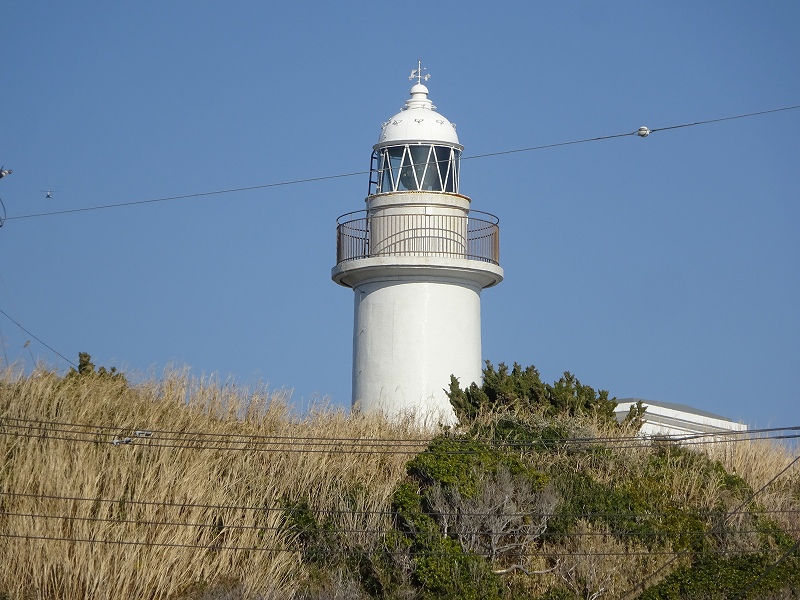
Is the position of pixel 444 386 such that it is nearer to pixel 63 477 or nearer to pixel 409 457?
pixel 409 457

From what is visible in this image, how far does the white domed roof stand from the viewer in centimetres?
2192

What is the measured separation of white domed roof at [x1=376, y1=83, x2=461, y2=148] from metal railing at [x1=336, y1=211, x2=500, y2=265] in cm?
125

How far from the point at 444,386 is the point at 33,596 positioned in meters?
8.56

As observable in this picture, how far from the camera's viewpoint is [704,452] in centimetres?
1991

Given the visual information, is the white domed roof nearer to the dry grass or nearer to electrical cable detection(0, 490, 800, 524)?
the dry grass

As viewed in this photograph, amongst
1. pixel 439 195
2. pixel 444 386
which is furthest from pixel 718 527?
pixel 439 195

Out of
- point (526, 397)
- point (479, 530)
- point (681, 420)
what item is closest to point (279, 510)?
point (479, 530)

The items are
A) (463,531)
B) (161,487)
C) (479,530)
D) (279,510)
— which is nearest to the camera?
(161,487)

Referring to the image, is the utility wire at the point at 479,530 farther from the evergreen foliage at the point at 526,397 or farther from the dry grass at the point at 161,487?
the evergreen foliage at the point at 526,397

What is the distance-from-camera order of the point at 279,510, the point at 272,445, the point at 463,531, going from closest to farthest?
the point at 279,510 < the point at 463,531 < the point at 272,445

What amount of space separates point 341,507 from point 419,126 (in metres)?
7.42

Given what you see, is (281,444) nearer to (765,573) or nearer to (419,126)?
(765,573)

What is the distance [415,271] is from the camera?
2161 cm

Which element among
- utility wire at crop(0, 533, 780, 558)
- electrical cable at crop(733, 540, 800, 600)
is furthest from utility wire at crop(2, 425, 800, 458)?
electrical cable at crop(733, 540, 800, 600)
